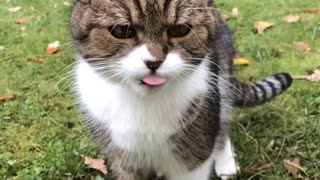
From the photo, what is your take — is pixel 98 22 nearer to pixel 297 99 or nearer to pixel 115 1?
pixel 115 1

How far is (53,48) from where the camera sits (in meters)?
3.52

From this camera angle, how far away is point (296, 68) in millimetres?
3104

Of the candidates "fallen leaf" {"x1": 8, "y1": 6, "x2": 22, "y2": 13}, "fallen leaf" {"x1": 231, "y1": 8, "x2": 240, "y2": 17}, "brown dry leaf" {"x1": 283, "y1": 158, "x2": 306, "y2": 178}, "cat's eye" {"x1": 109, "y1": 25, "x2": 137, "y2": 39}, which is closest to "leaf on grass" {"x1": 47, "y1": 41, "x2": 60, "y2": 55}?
"fallen leaf" {"x1": 8, "y1": 6, "x2": 22, "y2": 13}

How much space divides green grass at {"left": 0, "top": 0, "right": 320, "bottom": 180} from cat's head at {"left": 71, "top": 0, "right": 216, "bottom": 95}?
295 mm

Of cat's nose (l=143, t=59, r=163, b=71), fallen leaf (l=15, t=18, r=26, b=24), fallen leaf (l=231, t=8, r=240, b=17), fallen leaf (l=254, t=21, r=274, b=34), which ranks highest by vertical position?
cat's nose (l=143, t=59, r=163, b=71)

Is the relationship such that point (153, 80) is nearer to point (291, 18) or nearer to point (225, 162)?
point (225, 162)

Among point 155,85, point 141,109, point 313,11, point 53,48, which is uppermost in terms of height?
point 155,85

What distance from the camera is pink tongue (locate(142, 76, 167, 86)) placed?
167 centimetres

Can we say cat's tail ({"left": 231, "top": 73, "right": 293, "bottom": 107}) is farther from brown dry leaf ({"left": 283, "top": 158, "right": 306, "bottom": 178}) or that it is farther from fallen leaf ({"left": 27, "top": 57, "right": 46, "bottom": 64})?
fallen leaf ({"left": 27, "top": 57, "right": 46, "bottom": 64})

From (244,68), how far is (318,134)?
2.57 feet

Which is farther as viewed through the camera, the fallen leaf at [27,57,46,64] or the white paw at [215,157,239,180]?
the fallen leaf at [27,57,46,64]

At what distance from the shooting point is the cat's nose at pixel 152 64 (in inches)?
62.9

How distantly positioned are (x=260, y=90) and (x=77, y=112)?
0.85 metres

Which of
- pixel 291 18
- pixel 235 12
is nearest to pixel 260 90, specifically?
pixel 291 18
